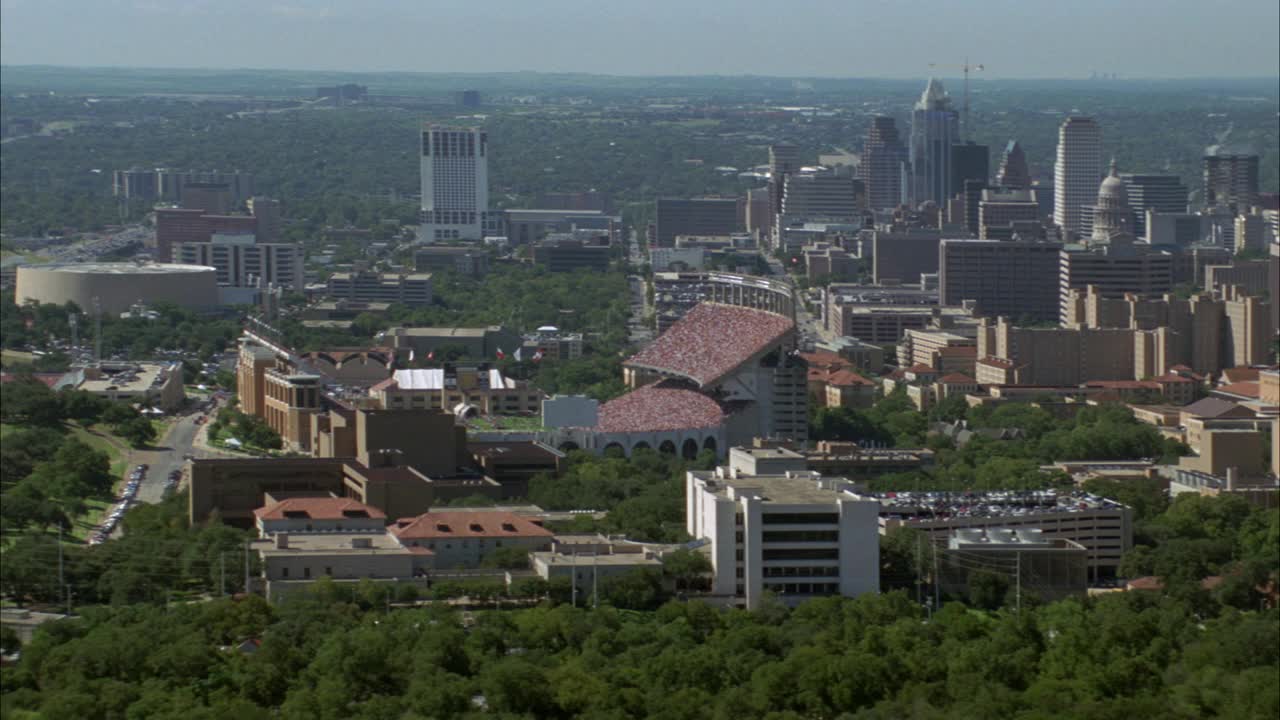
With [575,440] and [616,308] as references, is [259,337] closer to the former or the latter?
[575,440]

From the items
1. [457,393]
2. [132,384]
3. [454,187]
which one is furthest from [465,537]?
[454,187]

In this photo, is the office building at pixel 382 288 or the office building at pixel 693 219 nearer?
the office building at pixel 382 288

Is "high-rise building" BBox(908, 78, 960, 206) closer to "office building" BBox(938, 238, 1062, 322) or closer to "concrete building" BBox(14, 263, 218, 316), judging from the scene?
"office building" BBox(938, 238, 1062, 322)

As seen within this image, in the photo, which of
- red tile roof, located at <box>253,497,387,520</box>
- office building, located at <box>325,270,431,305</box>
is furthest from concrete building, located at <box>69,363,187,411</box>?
office building, located at <box>325,270,431,305</box>

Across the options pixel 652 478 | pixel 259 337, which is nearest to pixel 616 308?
pixel 259 337

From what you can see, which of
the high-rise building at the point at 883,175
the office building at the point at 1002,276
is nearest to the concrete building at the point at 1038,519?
the office building at the point at 1002,276

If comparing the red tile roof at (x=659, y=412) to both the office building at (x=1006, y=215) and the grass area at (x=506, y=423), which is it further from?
the office building at (x=1006, y=215)

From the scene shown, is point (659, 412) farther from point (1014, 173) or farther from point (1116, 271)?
point (1014, 173)

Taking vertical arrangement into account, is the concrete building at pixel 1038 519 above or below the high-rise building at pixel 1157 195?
above
